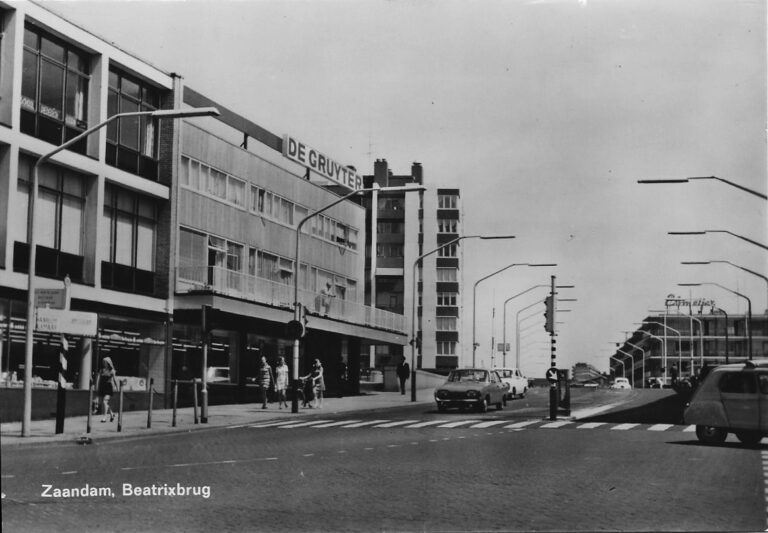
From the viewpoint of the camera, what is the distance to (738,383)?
70.1 feet

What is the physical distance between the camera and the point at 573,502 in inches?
516

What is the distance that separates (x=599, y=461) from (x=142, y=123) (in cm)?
2274

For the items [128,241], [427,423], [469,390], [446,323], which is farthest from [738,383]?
[446,323]

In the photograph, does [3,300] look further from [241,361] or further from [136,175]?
[241,361]

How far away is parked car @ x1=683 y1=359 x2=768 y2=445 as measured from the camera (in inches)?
835

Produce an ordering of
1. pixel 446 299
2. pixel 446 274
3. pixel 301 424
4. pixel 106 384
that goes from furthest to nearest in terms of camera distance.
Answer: pixel 446 299, pixel 446 274, pixel 106 384, pixel 301 424

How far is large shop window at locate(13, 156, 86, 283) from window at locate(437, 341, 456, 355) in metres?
74.9

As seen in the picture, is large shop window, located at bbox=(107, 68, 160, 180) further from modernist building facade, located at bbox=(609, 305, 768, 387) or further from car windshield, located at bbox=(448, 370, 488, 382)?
modernist building facade, located at bbox=(609, 305, 768, 387)

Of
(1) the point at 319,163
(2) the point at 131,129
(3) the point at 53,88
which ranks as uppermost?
(1) the point at 319,163

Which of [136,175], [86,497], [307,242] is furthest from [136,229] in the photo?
[86,497]

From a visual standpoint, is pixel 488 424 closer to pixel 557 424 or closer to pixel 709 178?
pixel 557 424

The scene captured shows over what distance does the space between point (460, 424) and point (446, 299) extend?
7643 cm

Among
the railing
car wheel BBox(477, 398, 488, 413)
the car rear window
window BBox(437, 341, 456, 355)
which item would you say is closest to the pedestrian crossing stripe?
car wheel BBox(477, 398, 488, 413)

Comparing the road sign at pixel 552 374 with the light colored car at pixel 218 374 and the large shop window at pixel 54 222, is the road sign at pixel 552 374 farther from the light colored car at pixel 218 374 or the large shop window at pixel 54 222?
the large shop window at pixel 54 222
